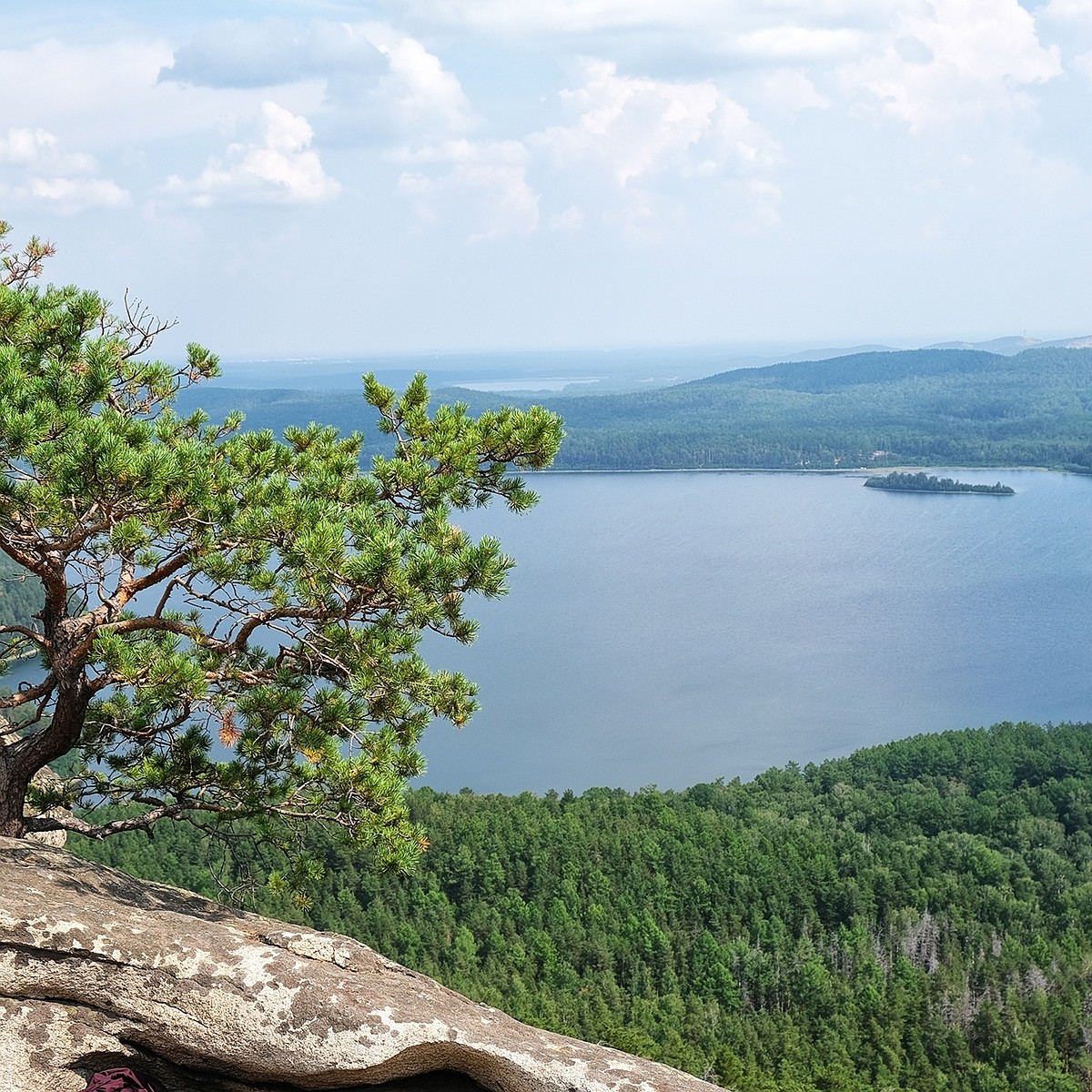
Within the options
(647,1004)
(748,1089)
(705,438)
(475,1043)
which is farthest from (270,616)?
(705,438)

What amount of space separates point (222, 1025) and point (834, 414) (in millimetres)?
141538

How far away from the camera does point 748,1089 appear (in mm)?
18125

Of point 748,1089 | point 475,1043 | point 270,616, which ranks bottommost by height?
point 748,1089

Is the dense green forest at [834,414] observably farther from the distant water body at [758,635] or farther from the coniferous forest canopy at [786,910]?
the coniferous forest canopy at [786,910]

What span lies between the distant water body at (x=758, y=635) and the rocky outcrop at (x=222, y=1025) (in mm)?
34919

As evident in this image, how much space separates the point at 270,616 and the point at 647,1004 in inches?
869

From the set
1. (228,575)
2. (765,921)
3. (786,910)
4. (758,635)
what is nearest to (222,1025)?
(228,575)

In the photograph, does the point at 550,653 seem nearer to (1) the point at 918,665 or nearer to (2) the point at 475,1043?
(1) the point at 918,665

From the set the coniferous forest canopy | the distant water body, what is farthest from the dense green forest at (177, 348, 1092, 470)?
the coniferous forest canopy

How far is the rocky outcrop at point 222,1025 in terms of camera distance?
3.77m

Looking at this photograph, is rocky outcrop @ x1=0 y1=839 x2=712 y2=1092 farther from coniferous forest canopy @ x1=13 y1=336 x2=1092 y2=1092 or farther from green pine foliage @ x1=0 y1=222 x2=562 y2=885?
coniferous forest canopy @ x1=13 y1=336 x2=1092 y2=1092

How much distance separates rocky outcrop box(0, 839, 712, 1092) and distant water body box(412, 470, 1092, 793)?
115 ft

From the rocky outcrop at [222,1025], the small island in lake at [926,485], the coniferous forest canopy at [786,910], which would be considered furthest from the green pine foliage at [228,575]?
the small island in lake at [926,485]

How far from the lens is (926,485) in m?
99.4
